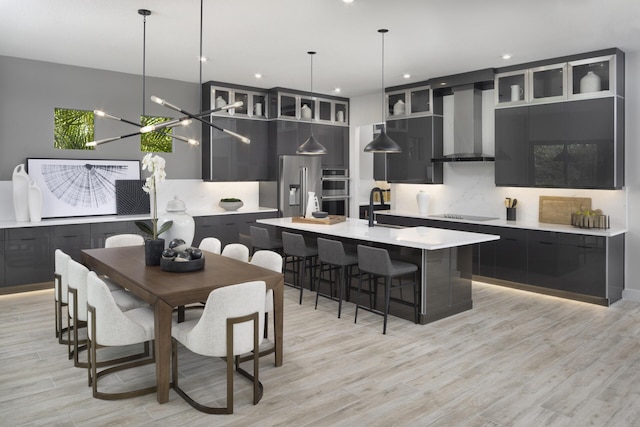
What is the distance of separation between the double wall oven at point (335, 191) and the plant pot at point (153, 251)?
5472 millimetres

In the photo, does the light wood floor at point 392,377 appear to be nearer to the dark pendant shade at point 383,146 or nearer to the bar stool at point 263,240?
the bar stool at point 263,240

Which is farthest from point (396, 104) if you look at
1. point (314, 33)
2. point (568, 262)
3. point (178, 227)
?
point (178, 227)

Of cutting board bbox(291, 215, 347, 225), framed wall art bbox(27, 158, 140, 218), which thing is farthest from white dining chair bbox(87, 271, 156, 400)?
framed wall art bbox(27, 158, 140, 218)

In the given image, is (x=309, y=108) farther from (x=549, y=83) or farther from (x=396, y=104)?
(x=549, y=83)

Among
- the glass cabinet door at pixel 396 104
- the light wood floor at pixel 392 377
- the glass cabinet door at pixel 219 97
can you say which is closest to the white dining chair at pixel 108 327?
the light wood floor at pixel 392 377

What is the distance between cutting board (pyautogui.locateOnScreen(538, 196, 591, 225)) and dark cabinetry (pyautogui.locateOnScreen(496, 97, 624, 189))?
336mm

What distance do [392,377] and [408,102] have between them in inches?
219

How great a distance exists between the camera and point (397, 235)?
17.6ft

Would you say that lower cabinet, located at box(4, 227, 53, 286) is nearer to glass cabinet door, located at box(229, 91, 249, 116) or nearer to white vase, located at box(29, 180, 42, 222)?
white vase, located at box(29, 180, 42, 222)

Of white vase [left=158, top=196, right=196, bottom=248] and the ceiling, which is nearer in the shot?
white vase [left=158, top=196, right=196, bottom=248]

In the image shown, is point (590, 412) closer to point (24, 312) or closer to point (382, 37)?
point (382, 37)

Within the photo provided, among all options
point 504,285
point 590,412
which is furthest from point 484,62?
point 590,412

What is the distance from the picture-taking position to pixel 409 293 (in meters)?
5.20

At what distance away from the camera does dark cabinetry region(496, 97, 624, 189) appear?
19.5 ft
